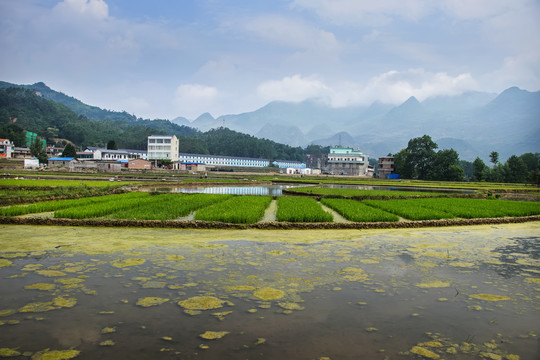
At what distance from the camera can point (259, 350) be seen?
4062mm

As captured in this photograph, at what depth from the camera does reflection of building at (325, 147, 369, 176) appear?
105 metres

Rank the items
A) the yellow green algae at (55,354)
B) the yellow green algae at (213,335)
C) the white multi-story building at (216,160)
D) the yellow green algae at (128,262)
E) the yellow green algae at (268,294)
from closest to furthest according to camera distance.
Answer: the yellow green algae at (55,354) < the yellow green algae at (213,335) < the yellow green algae at (268,294) < the yellow green algae at (128,262) < the white multi-story building at (216,160)

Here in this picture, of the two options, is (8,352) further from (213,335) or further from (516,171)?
(516,171)

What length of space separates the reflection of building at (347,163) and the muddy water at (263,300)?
96.9m

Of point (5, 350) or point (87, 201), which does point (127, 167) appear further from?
point (5, 350)

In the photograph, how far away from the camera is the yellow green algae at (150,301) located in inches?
208

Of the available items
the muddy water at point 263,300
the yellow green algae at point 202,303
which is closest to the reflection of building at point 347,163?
the muddy water at point 263,300

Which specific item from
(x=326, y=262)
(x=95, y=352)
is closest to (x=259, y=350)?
(x=95, y=352)

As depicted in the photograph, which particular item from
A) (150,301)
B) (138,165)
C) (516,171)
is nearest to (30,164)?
(138,165)

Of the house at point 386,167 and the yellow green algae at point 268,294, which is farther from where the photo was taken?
the house at point 386,167

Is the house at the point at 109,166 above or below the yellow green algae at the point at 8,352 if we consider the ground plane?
above

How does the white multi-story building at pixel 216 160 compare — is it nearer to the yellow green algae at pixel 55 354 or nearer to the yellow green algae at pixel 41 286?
the yellow green algae at pixel 41 286

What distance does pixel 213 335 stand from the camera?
439 centimetres

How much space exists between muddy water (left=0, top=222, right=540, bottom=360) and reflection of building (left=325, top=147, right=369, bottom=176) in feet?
318
